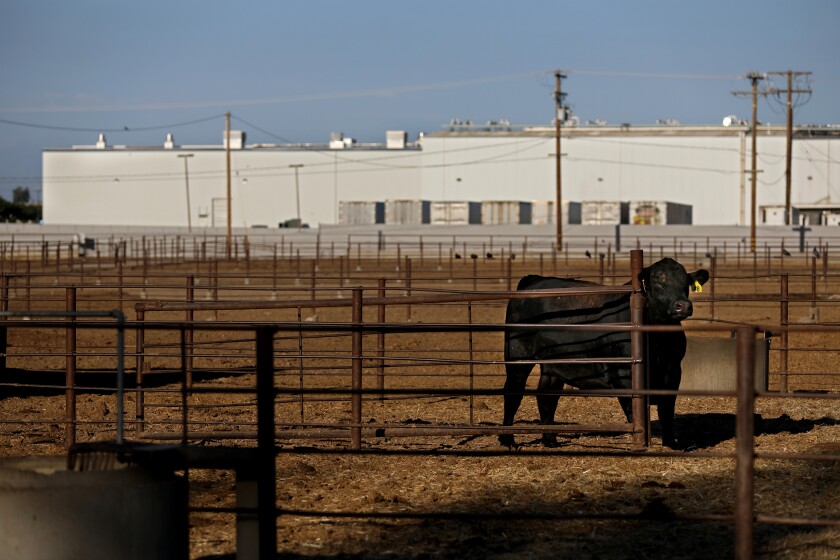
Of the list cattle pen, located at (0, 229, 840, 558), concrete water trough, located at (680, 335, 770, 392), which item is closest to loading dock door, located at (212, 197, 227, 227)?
cattle pen, located at (0, 229, 840, 558)

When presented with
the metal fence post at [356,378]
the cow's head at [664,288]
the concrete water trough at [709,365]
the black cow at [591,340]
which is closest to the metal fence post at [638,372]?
the black cow at [591,340]

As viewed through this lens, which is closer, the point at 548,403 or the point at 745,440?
the point at 745,440

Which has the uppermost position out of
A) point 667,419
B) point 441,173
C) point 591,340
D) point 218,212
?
point 441,173

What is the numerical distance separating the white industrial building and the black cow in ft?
203

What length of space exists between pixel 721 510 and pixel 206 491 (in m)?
3.17

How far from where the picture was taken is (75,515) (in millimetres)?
4809

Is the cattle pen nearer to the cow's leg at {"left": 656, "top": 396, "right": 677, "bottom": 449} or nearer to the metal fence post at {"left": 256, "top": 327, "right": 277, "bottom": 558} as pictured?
the metal fence post at {"left": 256, "top": 327, "right": 277, "bottom": 558}

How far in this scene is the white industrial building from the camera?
245 feet

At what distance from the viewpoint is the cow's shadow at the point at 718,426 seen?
964 centimetres

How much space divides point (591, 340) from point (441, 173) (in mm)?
69856

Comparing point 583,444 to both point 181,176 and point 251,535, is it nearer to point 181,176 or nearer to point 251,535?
point 251,535

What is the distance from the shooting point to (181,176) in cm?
8312

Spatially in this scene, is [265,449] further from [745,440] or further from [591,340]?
[591,340]

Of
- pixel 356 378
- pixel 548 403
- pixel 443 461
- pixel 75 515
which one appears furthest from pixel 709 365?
pixel 75 515
